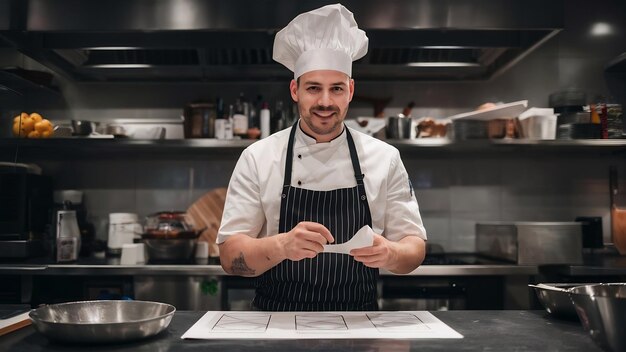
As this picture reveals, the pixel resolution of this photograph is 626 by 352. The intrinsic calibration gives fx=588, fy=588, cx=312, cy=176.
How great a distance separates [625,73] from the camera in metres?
4.00

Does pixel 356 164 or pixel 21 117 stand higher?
pixel 21 117

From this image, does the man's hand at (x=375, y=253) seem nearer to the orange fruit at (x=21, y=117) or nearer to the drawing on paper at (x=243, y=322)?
the drawing on paper at (x=243, y=322)

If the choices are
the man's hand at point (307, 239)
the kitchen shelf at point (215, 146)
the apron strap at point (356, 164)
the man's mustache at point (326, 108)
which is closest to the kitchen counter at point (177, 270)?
the kitchen shelf at point (215, 146)

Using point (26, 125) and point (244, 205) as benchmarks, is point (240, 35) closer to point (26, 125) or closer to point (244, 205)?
point (26, 125)

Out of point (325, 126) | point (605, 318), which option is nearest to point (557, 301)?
point (605, 318)

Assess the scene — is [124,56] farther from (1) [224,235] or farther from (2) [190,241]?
(1) [224,235]

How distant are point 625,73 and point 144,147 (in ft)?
10.6

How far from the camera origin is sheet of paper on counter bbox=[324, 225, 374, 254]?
1.61 metres

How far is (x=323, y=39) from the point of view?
2.14m

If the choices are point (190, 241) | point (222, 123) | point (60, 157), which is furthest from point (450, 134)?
point (60, 157)

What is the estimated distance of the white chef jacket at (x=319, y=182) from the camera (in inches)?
85.0

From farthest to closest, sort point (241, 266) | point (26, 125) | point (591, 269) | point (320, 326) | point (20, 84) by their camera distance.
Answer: point (20, 84), point (26, 125), point (591, 269), point (241, 266), point (320, 326)

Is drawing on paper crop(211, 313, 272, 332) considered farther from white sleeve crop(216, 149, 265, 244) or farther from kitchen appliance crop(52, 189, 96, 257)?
kitchen appliance crop(52, 189, 96, 257)

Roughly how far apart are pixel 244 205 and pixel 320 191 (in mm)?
283
